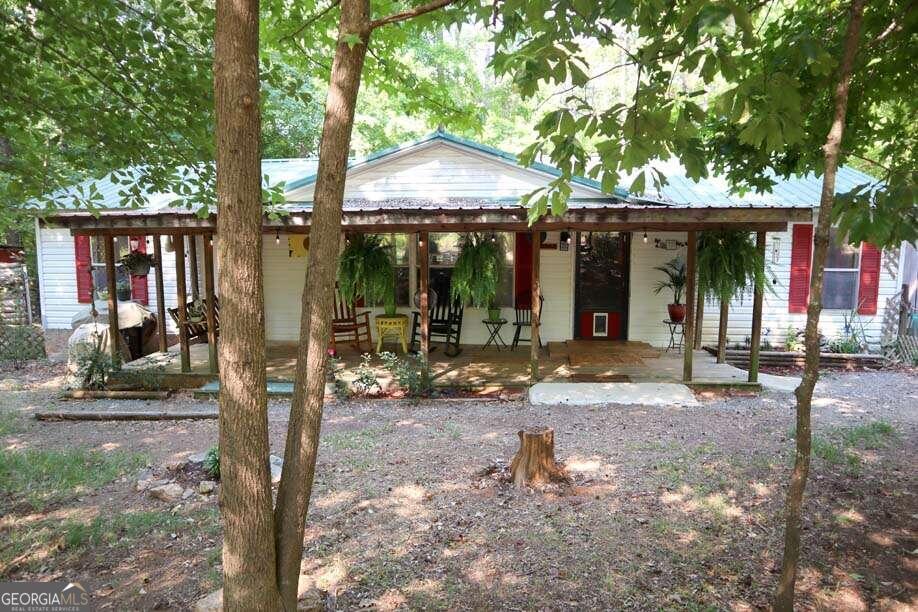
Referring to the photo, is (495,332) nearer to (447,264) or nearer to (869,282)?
(447,264)

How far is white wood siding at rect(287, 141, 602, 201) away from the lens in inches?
325

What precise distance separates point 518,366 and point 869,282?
633 cm

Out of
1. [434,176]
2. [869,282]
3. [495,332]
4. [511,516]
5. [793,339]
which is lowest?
[511,516]

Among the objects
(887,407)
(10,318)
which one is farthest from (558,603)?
(10,318)

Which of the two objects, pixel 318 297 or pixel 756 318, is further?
pixel 756 318

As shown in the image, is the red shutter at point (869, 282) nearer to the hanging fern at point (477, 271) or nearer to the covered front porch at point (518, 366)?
the covered front porch at point (518, 366)

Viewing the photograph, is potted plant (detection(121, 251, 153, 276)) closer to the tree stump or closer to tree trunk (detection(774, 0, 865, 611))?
the tree stump

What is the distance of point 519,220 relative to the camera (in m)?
6.20

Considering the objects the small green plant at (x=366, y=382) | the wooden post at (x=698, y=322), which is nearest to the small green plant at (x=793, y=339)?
the wooden post at (x=698, y=322)

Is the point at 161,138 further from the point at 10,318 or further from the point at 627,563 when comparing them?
the point at 10,318

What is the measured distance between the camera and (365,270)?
7445mm

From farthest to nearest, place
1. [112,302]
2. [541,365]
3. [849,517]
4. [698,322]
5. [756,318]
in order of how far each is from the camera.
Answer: [698,322]
[541,365]
[112,302]
[756,318]
[849,517]

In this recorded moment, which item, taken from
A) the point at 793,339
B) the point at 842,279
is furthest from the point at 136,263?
the point at 842,279

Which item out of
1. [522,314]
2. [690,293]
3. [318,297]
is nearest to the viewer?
[318,297]
